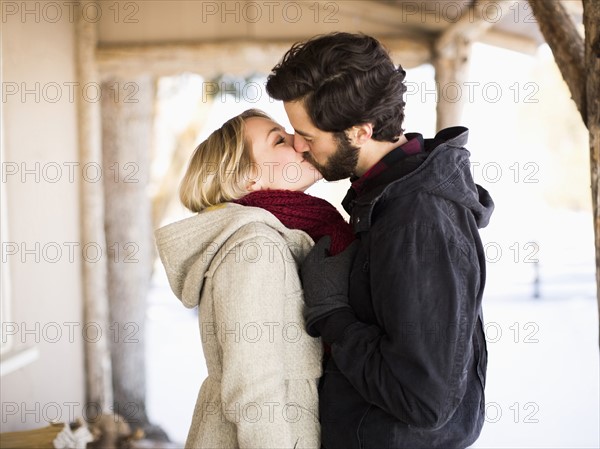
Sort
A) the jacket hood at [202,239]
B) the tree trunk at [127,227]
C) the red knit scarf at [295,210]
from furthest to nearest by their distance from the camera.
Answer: the tree trunk at [127,227], the red knit scarf at [295,210], the jacket hood at [202,239]

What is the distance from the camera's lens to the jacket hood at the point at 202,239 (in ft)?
5.30

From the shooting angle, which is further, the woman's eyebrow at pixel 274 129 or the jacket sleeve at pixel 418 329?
the woman's eyebrow at pixel 274 129

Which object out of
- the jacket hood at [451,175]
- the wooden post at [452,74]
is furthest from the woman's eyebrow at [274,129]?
the wooden post at [452,74]

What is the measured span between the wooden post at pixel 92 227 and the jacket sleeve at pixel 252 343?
3.01m

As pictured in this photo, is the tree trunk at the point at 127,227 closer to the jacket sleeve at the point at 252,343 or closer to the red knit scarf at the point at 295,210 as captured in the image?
the red knit scarf at the point at 295,210

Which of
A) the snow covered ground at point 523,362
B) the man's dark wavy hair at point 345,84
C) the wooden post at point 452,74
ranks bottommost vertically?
the snow covered ground at point 523,362

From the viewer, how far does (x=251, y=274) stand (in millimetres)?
1544

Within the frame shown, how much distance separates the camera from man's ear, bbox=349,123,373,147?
1.60m

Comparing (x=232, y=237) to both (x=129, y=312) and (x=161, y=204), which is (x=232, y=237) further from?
(x=161, y=204)

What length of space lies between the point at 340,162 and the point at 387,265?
333 mm

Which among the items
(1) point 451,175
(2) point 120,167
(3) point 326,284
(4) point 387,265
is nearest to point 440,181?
(1) point 451,175

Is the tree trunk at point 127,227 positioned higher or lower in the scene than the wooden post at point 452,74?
lower

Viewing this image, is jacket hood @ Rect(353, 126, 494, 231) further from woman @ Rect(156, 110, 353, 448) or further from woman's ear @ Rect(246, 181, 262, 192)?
woman's ear @ Rect(246, 181, 262, 192)

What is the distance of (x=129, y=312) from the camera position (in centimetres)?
530
